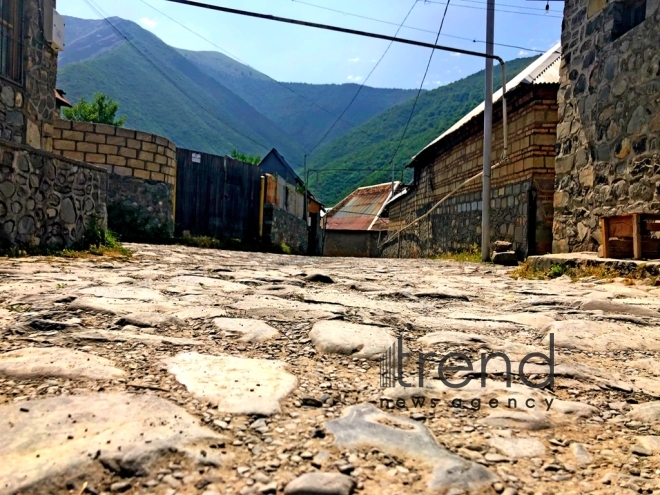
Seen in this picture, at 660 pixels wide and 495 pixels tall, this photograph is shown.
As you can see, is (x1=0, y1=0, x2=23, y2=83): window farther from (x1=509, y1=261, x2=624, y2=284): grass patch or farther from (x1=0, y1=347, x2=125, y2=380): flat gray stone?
(x1=509, y1=261, x2=624, y2=284): grass patch

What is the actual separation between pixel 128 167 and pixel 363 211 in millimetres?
20686

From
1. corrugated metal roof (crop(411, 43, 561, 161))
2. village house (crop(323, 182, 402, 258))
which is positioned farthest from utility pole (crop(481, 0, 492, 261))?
village house (crop(323, 182, 402, 258))

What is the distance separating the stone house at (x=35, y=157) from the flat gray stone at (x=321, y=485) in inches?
174

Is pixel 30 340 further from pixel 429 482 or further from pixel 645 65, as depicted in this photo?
pixel 645 65

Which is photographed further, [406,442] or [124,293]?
[124,293]

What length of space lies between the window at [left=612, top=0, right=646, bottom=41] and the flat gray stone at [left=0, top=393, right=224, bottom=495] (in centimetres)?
646

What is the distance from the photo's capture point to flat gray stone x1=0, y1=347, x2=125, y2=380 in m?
1.36

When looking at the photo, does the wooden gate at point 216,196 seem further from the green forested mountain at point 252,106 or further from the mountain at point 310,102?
the mountain at point 310,102

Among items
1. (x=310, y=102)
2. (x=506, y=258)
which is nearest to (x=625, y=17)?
(x=506, y=258)

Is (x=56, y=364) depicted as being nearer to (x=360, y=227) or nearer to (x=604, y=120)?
(x=604, y=120)

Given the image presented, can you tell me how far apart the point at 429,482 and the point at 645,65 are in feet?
18.2

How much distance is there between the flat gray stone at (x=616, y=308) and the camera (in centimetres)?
282

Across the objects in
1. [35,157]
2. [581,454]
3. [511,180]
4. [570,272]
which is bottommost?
[581,454]

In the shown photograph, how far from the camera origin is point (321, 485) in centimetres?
87
